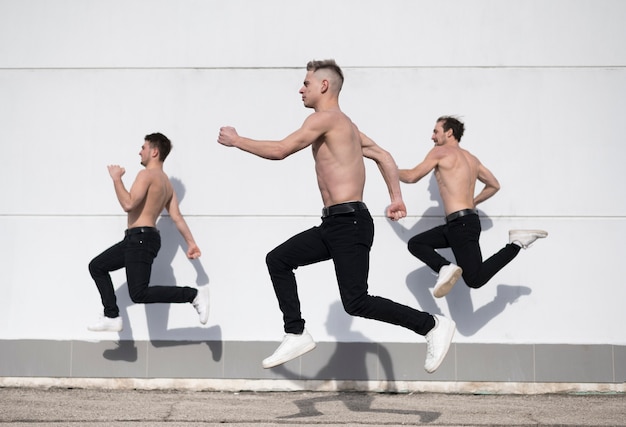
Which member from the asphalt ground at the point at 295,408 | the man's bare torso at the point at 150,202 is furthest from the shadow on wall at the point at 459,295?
the man's bare torso at the point at 150,202

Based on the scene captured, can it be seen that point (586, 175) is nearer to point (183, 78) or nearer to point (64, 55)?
point (183, 78)

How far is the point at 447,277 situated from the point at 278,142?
2411mm

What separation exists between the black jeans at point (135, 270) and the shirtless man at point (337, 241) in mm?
1899

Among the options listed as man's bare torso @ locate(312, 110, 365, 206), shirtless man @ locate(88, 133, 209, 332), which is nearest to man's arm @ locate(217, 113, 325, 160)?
man's bare torso @ locate(312, 110, 365, 206)

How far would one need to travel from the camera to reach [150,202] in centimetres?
774

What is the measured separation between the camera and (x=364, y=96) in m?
8.27

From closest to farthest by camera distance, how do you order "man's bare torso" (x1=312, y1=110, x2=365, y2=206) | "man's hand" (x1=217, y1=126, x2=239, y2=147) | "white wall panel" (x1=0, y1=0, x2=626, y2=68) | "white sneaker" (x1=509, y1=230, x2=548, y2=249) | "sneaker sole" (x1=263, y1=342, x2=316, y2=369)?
"man's hand" (x1=217, y1=126, x2=239, y2=147)
"sneaker sole" (x1=263, y1=342, x2=316, y2=369)
"man's bare torso" (x1=312, y1=110, x2=365, y2=206)
"white sneaker" (x1=509, y1=230, x2=548, y2=249)
"white wall panel" (x1=0, y1=0, x2=626, y2=68)

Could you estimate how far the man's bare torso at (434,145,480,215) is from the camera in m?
7.65

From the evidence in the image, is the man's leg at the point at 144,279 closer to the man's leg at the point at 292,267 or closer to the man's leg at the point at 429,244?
the man's leg at the point at 292,267

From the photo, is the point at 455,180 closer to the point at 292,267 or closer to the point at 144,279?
the point at 292,267

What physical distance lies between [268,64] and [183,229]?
1.79 metres

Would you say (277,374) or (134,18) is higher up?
(134,18)

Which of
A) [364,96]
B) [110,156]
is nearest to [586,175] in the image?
[364,96]

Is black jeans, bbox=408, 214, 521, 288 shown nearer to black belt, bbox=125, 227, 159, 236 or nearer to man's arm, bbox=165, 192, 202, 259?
man's arm, bbox=165, 192, 202, 259
